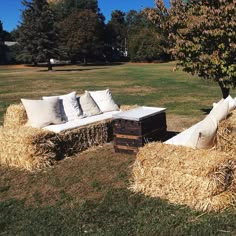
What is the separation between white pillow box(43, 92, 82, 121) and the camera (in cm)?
812

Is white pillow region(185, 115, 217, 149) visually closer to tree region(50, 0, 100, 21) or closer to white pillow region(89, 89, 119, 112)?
white pillow region(89, 89, 119, 112)

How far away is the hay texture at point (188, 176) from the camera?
4.62 metres

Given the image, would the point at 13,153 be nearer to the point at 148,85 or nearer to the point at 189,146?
the point at 189,146

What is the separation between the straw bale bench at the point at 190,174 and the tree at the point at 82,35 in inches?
1926

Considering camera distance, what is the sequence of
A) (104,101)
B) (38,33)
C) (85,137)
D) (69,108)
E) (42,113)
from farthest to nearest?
(38,33), (104,101), (69,108), (85,137), (42,113)

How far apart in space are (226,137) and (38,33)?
39758mm

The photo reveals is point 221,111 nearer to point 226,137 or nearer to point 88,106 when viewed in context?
point 226,137

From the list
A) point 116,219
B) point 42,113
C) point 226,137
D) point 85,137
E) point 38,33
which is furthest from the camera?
point 38,33

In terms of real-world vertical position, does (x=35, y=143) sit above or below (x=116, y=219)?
above

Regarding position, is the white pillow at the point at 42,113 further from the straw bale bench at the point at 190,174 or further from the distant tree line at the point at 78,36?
the distant tree line at the point at 78,36

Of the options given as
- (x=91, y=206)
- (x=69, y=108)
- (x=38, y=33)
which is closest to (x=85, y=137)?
(x=69, y=108)

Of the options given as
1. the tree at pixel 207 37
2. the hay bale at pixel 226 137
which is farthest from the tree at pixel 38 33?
the hay bale at pixel 226 137

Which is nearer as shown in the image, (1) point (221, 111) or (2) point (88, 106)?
(1) point (221, 111)

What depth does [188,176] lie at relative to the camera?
4766 millimetres
